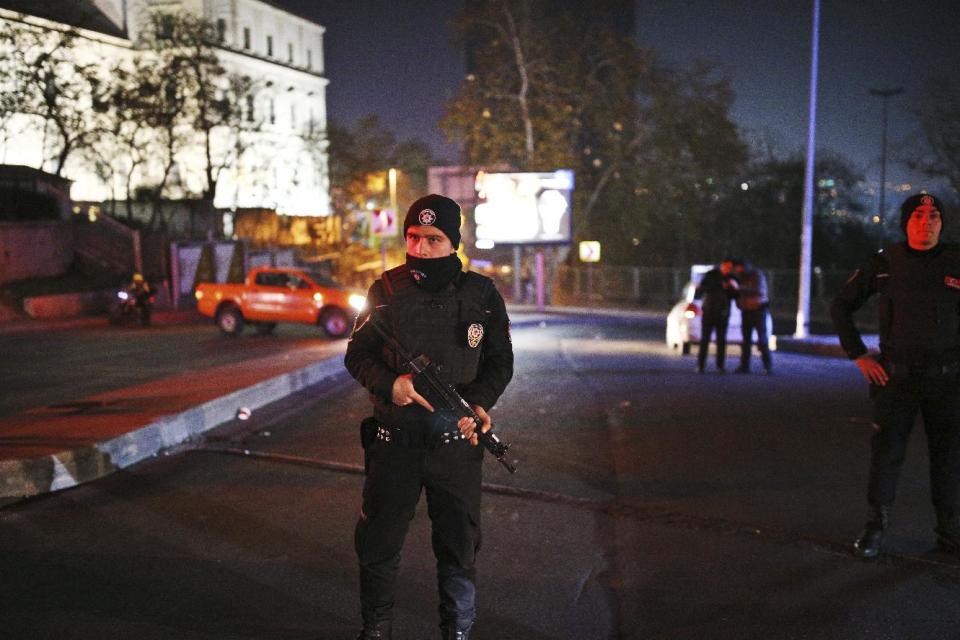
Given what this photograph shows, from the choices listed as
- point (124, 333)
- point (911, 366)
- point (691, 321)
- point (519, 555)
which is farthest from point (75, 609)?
point (124, 333)

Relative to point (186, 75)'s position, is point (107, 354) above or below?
below

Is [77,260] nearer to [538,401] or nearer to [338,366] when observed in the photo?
[338,366]

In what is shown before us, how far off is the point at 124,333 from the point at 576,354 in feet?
37.7

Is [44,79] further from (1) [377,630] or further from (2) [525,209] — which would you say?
Answer: (1) [377,630]

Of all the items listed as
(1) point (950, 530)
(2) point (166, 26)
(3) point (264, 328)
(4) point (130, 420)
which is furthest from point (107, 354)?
(2) point (166, 26)

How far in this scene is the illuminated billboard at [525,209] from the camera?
2859cm

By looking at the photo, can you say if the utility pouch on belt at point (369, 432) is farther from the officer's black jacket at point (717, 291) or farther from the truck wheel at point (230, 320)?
the truck wheel at point (230, 320)

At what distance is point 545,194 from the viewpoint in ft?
94.1

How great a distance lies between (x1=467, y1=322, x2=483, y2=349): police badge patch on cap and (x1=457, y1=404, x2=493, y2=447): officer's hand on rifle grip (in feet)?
0.86

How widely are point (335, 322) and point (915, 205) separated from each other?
52.0ft

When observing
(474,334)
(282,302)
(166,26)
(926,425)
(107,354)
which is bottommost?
(107,354)

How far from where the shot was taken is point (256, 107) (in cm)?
7012

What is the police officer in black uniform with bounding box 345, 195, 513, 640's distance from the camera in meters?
3.63

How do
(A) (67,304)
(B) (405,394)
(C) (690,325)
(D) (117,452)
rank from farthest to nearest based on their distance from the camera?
(A) (67,304), (C) (690,325), (D) (117,452), (B) (405,394)
